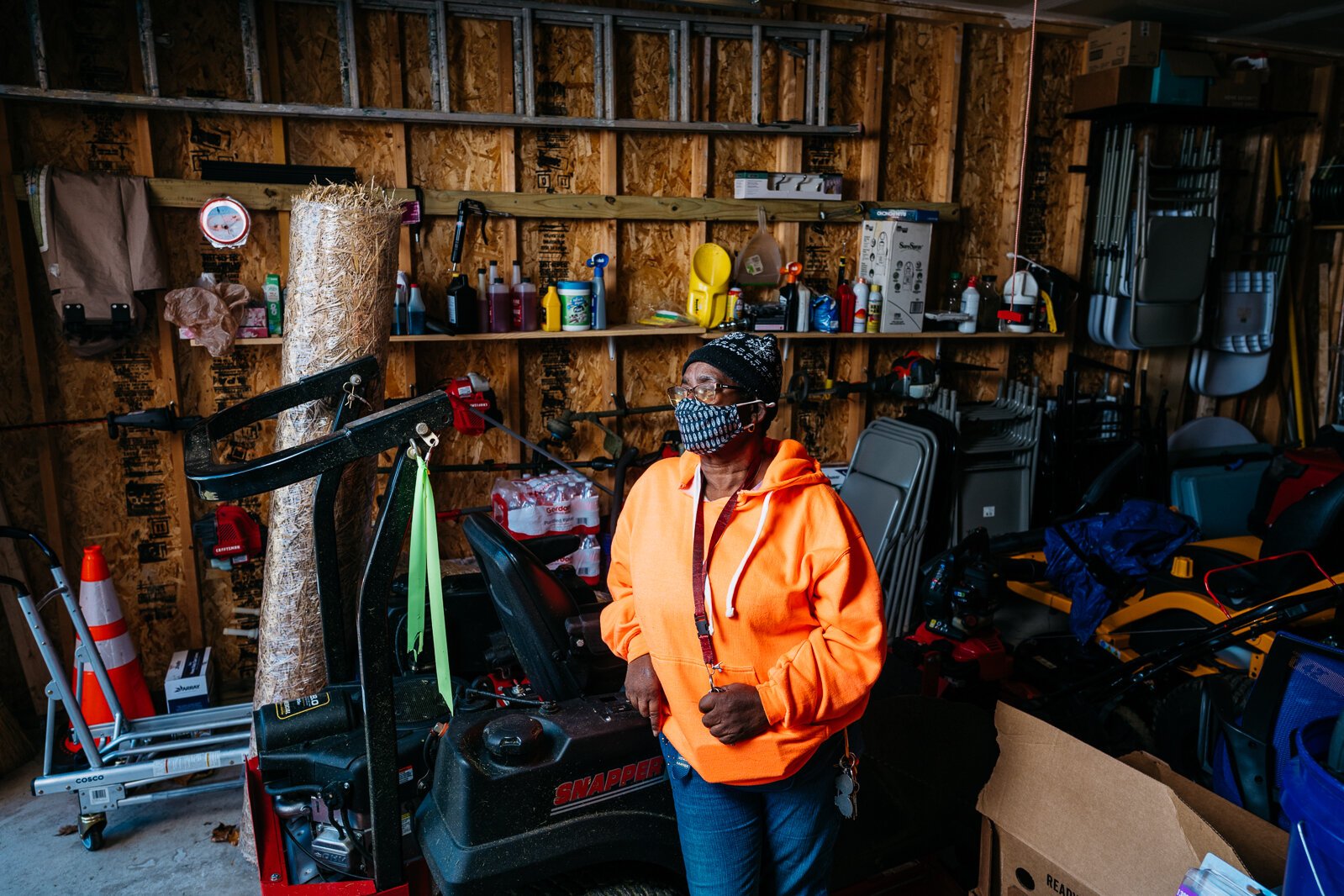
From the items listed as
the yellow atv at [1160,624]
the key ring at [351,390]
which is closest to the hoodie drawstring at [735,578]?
the key ring at [351,390]

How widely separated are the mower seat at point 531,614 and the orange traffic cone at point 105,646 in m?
2.23

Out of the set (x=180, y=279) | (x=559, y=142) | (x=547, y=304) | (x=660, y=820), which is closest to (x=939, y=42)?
(x=559, y=142)

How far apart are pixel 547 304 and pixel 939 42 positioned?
8.68 feet

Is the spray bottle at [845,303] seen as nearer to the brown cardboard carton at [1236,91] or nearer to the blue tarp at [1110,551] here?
the blue tarp at [1110,551]

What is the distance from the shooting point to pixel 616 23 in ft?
13.7

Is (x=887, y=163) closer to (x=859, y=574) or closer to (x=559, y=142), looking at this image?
(x=559, y=142)

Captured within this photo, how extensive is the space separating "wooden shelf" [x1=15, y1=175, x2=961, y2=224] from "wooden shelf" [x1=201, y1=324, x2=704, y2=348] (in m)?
0.56

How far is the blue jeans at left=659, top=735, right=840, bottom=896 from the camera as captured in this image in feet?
5.87

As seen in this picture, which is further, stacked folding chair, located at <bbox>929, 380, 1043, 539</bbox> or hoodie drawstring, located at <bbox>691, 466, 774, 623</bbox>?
stacked folding chair, located at <bbox>929, 380, 1043, 539</bbox>

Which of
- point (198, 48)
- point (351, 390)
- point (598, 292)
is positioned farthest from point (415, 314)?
point (351, 390)

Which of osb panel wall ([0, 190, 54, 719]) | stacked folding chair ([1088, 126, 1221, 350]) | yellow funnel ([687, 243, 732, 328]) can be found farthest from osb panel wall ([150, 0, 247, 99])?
stacked folding chair ([1088, 126, 1221, 350])

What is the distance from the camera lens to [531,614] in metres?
2.10

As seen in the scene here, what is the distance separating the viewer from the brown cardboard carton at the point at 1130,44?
4664mm

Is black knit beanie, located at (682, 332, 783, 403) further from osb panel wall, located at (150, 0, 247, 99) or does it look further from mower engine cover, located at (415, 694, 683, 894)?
osb panel wall, located at (150, 0, 247, 99)
